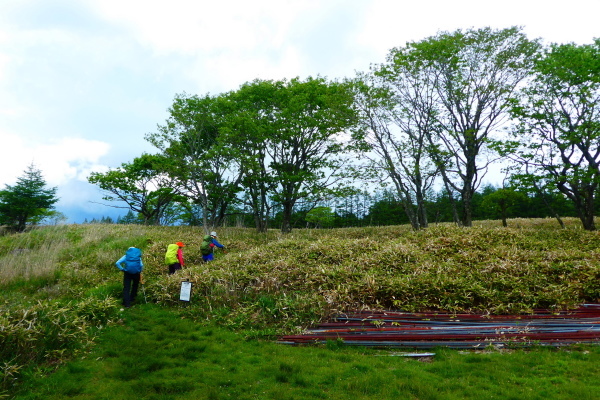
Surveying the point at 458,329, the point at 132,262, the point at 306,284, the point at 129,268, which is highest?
the point at 132,262

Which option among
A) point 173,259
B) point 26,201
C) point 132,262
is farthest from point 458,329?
point 26,201

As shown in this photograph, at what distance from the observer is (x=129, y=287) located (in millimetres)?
8766

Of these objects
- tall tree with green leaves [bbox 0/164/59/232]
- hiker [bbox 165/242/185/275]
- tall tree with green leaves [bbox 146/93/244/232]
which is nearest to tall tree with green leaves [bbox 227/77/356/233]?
tall tree with green leaves [bbox 146/93/244/232]

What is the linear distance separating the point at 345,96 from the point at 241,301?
520 inches

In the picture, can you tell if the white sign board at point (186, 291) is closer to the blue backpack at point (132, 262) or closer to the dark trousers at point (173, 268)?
the blue backpack at point (132, 262)

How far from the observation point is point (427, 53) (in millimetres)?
16234

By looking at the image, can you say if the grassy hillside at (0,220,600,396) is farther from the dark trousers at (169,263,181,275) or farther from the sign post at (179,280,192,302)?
the dark trousers at (169,263,181,275)

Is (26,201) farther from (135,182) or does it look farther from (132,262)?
(132,262)

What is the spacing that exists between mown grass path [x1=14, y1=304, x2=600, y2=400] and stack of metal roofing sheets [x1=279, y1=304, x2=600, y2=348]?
298 millimetres

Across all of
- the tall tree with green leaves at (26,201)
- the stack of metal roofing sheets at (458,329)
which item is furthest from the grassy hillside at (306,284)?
the tall tree with green leaves at (26,201)

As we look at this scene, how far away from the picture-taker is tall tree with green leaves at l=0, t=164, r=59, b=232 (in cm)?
3244

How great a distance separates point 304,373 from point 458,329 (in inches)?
127

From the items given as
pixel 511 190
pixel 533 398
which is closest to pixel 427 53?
pixel 511 190

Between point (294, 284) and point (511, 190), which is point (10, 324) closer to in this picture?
point (294, 284)
